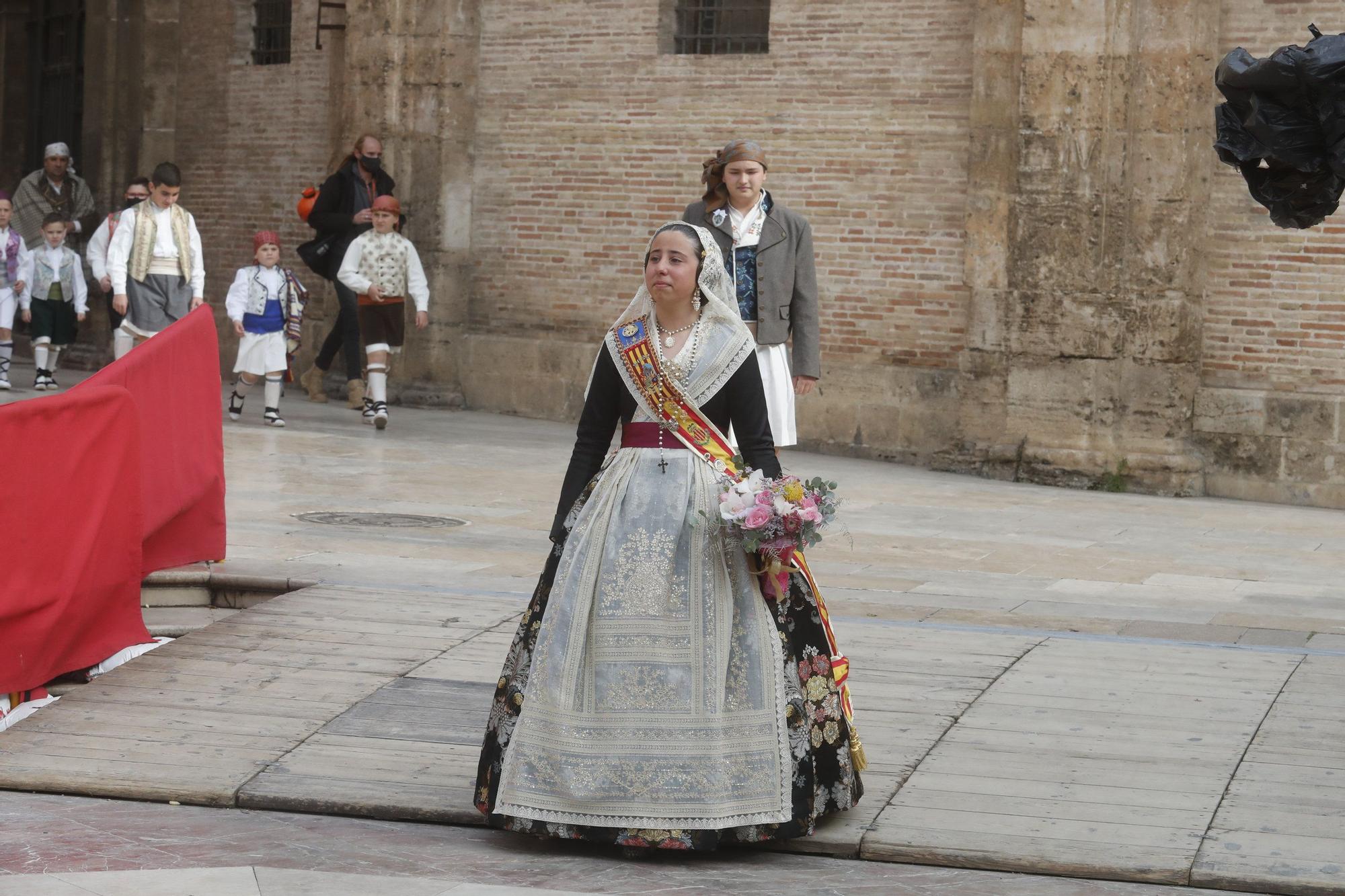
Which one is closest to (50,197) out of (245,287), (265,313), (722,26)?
(245,287)

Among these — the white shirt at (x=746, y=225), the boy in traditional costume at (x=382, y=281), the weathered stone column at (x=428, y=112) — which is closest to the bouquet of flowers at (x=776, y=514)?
the white shirt at (x=746, y=225)

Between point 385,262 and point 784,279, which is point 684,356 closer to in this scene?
point 784,279

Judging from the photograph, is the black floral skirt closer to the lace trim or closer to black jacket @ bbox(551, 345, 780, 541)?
the lace trim

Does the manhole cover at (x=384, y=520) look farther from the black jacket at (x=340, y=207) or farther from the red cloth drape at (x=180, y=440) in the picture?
the black jacket at (x=340, y=207)

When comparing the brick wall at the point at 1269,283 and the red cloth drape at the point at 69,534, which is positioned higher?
the brick wall at the point at 1269,283

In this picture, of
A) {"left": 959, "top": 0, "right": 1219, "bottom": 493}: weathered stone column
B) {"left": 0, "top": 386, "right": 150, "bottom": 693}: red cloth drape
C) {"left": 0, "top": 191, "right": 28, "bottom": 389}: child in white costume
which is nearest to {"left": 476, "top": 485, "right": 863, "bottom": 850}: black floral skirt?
{"left": 0, "top": 386, "right": 150, "bottom": 693}: red cloth drape

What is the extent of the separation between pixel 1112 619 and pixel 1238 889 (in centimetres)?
336

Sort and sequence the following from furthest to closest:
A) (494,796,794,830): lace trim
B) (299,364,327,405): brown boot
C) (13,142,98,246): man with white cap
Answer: (13,142,98,246): man with white cap < (299,364,327,405): brown boot < (494,796,794,830): lace trim

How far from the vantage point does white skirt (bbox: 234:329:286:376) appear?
14.6m

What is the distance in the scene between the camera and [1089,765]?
6.00 metres

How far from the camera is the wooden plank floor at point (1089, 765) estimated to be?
523 centimetres

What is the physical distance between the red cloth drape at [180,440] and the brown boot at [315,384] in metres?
8.41

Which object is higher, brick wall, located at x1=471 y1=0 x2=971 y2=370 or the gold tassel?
brick wall, located at x1=471 y1=0 x2=971 y2=370

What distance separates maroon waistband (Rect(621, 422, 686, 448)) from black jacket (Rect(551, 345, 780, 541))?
2 centimetres
